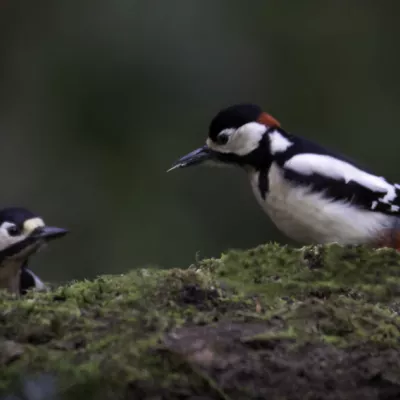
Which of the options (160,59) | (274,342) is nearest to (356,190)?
(274,342)

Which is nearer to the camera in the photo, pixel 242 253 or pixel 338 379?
pixel 338 379

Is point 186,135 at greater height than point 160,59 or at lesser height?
lesser

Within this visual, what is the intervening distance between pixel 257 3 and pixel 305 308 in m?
6.02

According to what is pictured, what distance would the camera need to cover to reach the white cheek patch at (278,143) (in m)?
3.76

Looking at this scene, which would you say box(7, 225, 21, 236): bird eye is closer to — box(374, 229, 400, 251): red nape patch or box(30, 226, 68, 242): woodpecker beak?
box(30, 226, 68, 242): woodpecker beak

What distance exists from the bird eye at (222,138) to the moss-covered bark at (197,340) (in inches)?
52.5

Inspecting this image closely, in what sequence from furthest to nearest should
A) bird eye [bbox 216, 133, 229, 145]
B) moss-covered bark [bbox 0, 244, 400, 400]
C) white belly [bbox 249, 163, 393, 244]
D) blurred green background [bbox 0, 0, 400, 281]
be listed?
blurred green background [bbox 0, 0, 400, 281], bird eye [bbox 216, 133, 229, 145], white belly [bbox 249, 163, 393, 244], moss-covered bark [bbox 0, 244, 400, 400]

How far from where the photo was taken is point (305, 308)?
2332 millimetres

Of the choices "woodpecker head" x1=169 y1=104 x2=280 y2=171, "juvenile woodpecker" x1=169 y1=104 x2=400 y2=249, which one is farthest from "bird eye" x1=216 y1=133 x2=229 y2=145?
"juvenile woodpecker" x1=169 y1=104 x2=400 y2=249

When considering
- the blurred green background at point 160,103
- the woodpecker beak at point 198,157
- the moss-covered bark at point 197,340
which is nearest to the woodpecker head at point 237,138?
the woodpecker beak at point 198,157

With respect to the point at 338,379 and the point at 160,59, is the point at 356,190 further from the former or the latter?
the point at 160,59

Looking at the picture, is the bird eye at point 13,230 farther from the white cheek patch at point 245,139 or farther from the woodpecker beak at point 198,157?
the white cheek patch at point 245,139

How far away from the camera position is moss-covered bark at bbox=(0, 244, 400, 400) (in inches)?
76.7

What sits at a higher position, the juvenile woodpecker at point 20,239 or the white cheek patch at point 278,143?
the white cheek patch at point 278,143
